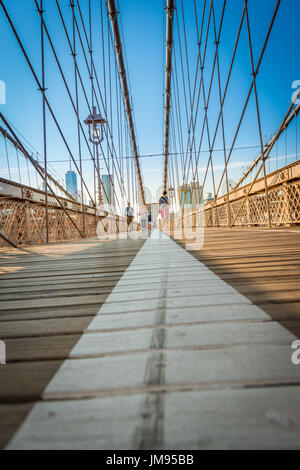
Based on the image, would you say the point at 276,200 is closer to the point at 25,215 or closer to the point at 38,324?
the point at 25,215

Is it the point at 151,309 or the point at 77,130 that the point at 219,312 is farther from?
the point at 77,130

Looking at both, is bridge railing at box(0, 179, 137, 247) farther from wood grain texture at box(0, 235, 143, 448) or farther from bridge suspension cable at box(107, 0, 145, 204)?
bridge suspension cable at box(107, 0, 145, 204)

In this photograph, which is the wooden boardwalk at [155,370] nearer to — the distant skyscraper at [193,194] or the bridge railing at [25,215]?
the bridge railing at [25,215]

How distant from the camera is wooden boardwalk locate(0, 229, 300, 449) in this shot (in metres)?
0.23

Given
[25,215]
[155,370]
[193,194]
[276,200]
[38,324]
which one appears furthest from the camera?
[193,194]

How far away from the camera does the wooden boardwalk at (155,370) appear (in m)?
0.23

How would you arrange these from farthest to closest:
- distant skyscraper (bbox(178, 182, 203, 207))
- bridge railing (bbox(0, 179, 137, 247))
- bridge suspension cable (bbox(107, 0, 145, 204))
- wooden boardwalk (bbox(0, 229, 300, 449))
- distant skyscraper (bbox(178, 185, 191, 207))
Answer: distant skyscraper (bbox(178, 185, 191, 207)) → distant skyscraper (bbox(178, 182, 203, 207)) → bridge suspension cable (bbox(107, 0, 145, 204)) → bridge railing (bbox(0, 179, 137, 247)) → wooden boardwalk (bbox(0, 229, 300, 449))

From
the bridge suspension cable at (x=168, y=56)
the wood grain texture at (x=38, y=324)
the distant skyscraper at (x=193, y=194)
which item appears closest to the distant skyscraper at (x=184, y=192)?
the distant skyscraper at (x=193, y=194)

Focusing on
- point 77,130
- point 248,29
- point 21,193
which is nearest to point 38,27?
point 77,130

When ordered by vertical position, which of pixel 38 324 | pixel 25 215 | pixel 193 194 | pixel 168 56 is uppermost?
pixel 168 56

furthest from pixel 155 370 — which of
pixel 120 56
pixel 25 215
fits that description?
pixel 120 56

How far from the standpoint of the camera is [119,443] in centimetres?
21

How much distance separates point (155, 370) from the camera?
324 millimetres

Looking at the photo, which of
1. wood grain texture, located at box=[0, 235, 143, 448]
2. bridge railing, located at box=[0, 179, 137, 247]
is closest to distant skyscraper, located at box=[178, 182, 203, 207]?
bridge railing, located at box=[0, 179, 137, 247]
